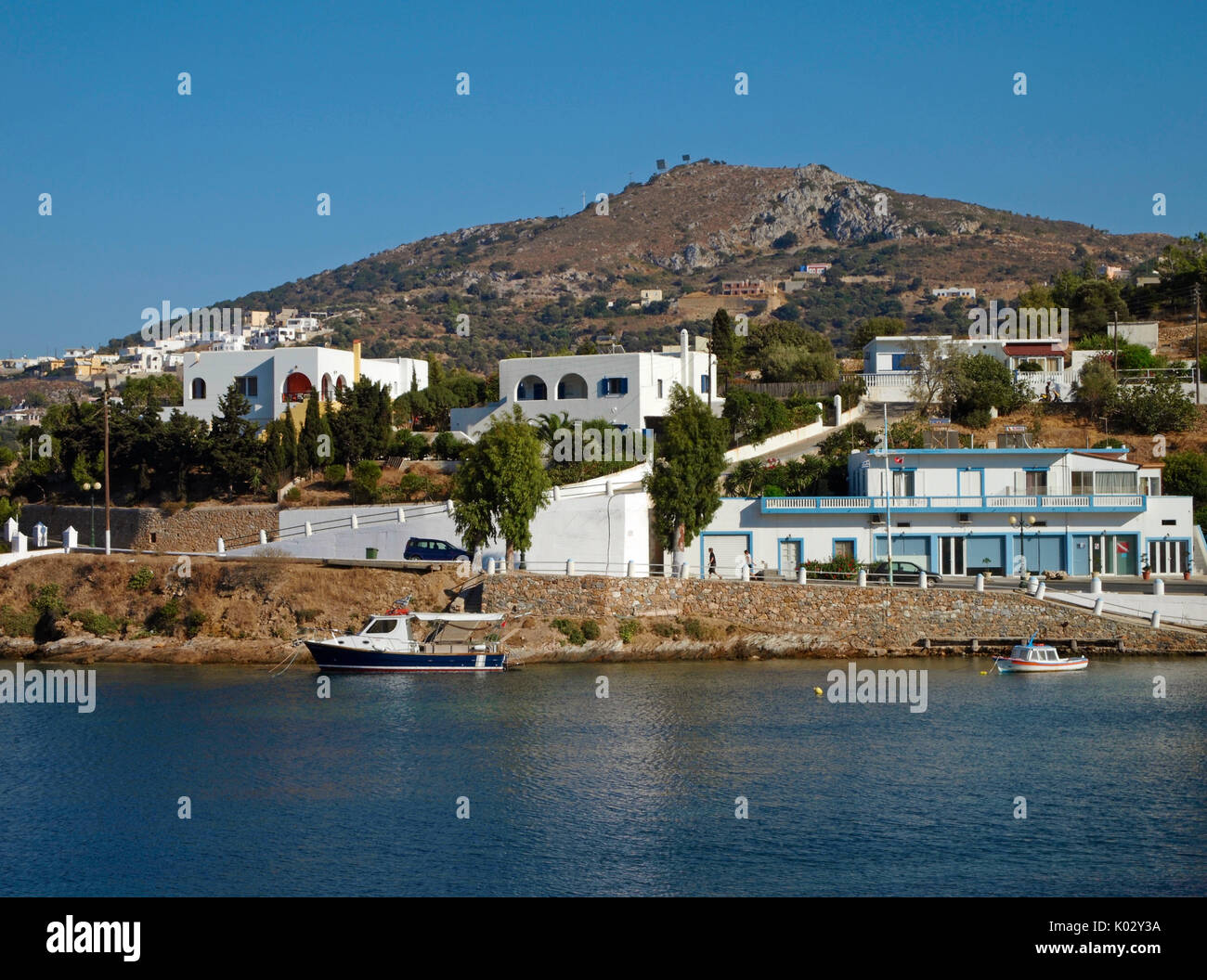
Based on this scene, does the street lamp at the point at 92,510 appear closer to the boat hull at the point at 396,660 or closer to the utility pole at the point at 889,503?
the boat hull at the point at 396,660

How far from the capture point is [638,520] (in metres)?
46.6

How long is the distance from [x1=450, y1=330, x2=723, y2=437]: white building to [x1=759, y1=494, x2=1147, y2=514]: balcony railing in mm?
14859

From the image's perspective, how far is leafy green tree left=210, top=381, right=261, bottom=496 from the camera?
5506 cm

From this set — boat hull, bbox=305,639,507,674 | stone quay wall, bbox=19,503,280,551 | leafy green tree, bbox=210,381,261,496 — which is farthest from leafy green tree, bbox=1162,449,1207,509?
leafy green tree, bbox=210,381,261,496

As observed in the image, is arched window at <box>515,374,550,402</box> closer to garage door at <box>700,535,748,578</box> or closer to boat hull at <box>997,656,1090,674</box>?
garage door at <box>700,535,748,578</box>

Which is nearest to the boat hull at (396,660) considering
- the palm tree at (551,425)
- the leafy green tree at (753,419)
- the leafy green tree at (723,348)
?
the palm tree at (551,425)

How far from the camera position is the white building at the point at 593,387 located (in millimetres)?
61750

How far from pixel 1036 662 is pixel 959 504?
30.9 ft

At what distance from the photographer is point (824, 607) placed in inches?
1697

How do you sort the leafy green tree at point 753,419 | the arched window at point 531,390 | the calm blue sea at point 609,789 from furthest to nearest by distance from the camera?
the arched window at point 531,390
the leafy green tree at point 753,419
the calm blue sea at point 609,789

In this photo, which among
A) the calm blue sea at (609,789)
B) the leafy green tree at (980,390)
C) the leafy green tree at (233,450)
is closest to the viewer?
the calm blue sea at (609,789)

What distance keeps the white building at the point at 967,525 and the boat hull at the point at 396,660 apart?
36.2 feet
